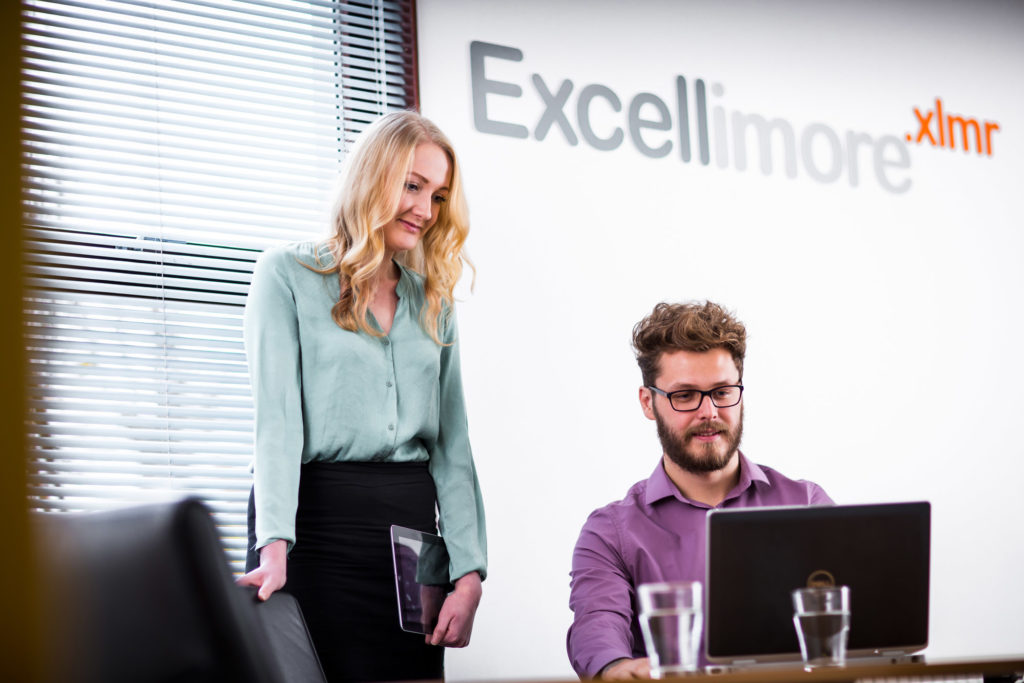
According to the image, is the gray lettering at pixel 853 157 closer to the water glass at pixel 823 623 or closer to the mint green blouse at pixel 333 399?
the mint green blouse at pixel 333 399

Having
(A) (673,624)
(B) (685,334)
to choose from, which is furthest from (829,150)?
(A) (673,624)

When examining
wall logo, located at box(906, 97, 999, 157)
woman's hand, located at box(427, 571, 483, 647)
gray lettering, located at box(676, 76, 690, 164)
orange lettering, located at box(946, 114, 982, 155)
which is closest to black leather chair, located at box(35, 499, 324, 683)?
woman's hand, located at box(427, 571, 483, 647)

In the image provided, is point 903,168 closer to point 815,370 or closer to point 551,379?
point 815,370

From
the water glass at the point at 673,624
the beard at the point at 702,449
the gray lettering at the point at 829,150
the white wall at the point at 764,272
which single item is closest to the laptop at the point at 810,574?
the water glass at the point at 673,624

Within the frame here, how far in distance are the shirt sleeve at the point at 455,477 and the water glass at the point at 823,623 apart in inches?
43.3

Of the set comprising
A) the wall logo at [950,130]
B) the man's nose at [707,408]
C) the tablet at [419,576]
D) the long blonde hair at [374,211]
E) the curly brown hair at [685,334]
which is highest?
the wall logo at [950,130]

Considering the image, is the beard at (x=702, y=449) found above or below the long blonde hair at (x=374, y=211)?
below

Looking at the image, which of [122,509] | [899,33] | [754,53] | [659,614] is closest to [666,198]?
[754,53]

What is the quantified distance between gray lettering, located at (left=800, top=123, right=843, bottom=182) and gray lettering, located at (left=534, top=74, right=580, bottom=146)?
99 centimetres

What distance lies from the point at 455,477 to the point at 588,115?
5.28 feet

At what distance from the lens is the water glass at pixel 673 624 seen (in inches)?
49.4

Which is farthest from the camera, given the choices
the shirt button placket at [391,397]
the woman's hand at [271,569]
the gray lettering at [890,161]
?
the gray lettering at [890,161]

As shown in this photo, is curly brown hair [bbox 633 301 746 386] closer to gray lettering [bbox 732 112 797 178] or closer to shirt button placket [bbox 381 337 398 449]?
shirt button placket [bbox 381 337 398 449]

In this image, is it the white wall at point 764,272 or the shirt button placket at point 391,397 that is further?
the white wall at point 764,272
